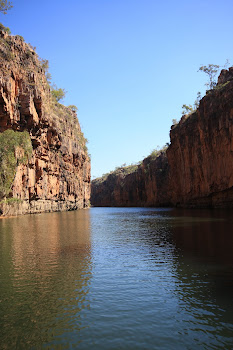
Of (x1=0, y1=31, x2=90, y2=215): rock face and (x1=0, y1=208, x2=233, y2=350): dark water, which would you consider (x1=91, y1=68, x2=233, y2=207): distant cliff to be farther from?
(x1=0, y1=208, x2=233, y2=350): dark water

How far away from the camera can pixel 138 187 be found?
107m

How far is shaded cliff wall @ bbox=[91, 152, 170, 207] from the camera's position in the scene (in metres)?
89.7

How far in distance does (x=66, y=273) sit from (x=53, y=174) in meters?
49.8

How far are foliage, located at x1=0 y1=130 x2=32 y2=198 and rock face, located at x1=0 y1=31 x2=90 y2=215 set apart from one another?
181 centimetres

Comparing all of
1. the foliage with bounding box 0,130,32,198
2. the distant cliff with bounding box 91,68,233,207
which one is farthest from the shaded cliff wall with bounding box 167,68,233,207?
the foliage with bounding box 0,130,32,198

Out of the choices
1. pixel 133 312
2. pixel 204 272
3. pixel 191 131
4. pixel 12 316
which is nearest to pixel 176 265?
pixel 204 272

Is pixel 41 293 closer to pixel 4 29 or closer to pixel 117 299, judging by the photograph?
pixel 117 299

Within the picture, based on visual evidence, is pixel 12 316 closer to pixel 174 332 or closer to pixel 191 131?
pixel 174 332

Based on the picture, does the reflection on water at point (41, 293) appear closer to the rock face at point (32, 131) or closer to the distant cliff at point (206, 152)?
the rock face at point (32, 131)

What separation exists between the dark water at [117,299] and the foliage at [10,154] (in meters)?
24.2

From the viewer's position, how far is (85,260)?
10711 millimetres

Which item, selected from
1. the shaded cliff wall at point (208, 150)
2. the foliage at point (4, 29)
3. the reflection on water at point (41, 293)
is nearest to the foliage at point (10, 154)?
the foliage at point (4, 29)

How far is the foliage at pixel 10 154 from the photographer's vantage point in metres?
34.4

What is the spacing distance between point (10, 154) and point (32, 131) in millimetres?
11217
